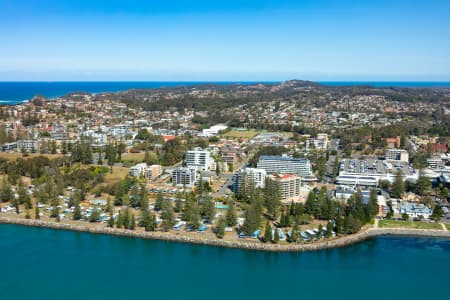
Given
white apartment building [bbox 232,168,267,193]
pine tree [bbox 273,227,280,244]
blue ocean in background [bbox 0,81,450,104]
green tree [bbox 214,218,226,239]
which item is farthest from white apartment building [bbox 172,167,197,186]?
blue ocean in background [bbox 0,81,450,104]

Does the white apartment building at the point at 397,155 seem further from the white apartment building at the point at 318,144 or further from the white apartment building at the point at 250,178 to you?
the white apartment building at the point at 250,178

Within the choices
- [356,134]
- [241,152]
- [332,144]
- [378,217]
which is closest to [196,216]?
[378,217]

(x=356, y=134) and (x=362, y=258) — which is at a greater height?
(x=356, y=134)

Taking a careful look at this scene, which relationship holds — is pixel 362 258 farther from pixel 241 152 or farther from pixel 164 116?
pixel 164 116

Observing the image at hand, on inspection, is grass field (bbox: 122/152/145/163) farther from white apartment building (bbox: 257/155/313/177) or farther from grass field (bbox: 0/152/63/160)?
white apartment building (bbox: 257/155/313/177)

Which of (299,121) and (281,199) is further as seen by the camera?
(299,121)

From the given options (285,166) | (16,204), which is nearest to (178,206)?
(16,204)

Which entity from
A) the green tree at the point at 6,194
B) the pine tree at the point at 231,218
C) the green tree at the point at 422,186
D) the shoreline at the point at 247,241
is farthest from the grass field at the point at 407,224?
the green tree at the point at 6,194
